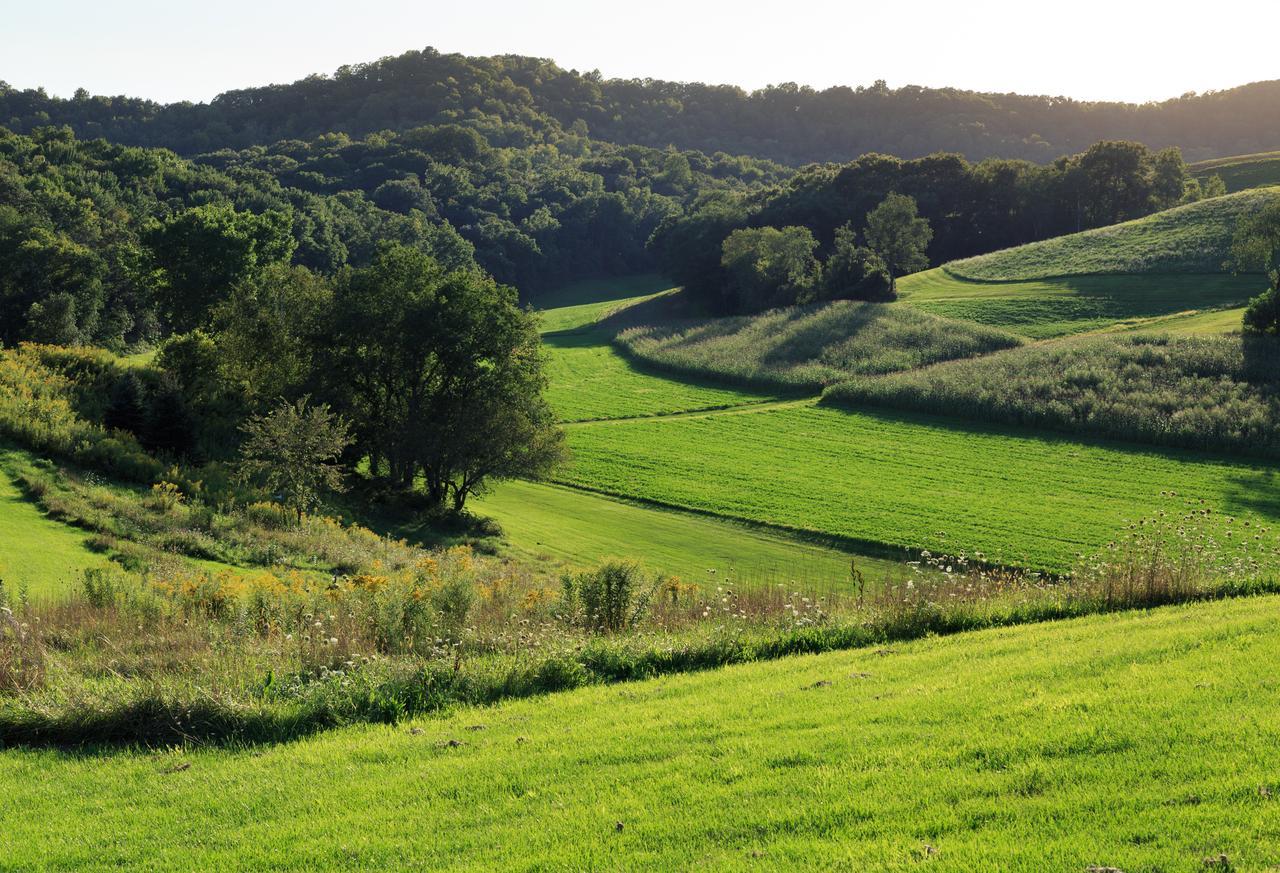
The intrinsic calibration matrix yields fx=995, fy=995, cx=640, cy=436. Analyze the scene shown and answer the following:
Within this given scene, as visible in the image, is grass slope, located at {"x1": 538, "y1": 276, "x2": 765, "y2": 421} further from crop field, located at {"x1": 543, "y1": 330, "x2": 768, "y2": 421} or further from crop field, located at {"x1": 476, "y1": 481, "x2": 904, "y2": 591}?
crop field, located at {"x1": 476, "y1": 481, "x2": 904, "y2": 591}

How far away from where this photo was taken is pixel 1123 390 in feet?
175

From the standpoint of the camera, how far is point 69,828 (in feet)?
26.4

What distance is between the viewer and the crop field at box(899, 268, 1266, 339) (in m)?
71.8

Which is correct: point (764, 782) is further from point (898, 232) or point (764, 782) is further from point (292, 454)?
point (898, 232)

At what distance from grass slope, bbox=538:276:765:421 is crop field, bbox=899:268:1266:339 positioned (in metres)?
23.3

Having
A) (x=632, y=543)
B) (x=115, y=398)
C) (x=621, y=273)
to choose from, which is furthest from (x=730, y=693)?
(x=621, y=273)

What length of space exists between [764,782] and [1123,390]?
51962 mm

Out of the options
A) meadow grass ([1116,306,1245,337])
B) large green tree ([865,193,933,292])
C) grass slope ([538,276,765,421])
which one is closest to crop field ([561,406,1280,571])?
grass slope ([538,276,765,421])

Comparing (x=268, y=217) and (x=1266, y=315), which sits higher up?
(x=268, y=217)

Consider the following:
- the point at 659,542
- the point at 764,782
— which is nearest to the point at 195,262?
the point at 659,542

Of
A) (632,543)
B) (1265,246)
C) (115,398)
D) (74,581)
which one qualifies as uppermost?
(1265,246)

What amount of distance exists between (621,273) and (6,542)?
452 feet

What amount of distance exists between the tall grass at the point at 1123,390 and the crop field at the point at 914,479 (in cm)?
157

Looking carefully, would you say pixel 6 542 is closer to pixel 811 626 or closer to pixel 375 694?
pixel 375 694
